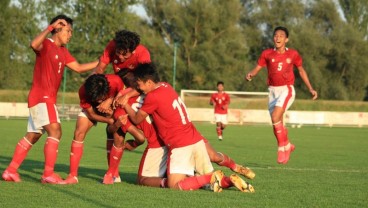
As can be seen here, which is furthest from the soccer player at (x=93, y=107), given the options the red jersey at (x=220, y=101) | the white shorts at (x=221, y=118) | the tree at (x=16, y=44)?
the tree at (x=16, y=44)

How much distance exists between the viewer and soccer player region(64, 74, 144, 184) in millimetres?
9891

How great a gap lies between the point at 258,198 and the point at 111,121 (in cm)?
251

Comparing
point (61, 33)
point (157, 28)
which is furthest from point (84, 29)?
point (61, 33)

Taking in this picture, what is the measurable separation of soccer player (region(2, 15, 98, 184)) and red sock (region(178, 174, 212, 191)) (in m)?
1.74

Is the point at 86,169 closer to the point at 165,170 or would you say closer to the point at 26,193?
the point at 165,170

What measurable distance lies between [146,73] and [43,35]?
1.42 metres

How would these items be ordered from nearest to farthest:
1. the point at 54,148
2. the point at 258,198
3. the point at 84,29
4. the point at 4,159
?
the point at 258,198
the point at 54,148
the point at 4,159
the point at 84,29

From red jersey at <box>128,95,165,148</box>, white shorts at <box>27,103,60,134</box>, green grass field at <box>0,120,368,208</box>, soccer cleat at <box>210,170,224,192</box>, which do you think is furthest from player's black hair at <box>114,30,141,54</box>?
soccer cleat at <box>210,170,224,192</box>

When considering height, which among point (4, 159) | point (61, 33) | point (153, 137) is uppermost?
point (61, 33)

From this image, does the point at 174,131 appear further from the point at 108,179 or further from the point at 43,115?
the point at 43,115

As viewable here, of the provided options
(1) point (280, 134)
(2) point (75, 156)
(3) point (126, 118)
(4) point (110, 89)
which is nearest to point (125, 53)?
(4) point (110, 89)

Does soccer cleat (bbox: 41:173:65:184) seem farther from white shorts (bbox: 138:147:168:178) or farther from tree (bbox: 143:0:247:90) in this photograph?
tree (bbox: 143:0:247:90)

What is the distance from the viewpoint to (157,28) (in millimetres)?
67062

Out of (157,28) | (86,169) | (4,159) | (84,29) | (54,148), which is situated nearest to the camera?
(54,148)
